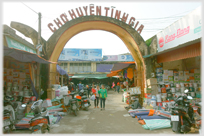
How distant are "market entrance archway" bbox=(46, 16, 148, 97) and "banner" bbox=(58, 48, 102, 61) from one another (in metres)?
19.4

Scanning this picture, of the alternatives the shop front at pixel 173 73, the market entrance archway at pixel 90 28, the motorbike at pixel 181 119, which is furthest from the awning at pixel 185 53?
the motorbike at pixel 181 119

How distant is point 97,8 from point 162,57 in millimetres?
5133

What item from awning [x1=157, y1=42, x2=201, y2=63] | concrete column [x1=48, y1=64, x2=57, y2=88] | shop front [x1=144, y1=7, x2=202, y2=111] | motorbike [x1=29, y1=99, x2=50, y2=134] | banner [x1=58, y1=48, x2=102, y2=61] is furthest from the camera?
banner [x1=58, y1=48, x2=102, y2=61]

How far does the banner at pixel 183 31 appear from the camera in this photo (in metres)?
6.86

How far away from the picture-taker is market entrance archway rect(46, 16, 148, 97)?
1016 cm

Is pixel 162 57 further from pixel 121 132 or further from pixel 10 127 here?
pixel 10 127

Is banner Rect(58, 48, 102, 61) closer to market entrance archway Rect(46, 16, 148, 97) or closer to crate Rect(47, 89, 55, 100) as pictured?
market entrance archway Rect(46, 16, 148, 97)

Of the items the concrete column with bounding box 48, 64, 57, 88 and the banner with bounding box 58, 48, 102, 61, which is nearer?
the concrete column with bounding box 48, 64, 57, 88

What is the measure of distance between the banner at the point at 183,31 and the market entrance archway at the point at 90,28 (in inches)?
54.3

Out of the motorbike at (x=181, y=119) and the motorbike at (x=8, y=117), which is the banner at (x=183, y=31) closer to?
the motorbike at (x=181, y=119)

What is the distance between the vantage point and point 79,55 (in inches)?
1214

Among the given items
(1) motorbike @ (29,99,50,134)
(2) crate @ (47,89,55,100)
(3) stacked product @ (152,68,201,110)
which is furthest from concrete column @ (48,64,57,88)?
(3) stacked product @ (152,68,201,110)

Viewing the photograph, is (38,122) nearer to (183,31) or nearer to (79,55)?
(183,31)

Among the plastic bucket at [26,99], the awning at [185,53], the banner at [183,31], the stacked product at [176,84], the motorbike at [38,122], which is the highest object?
the banner at [183,31]
